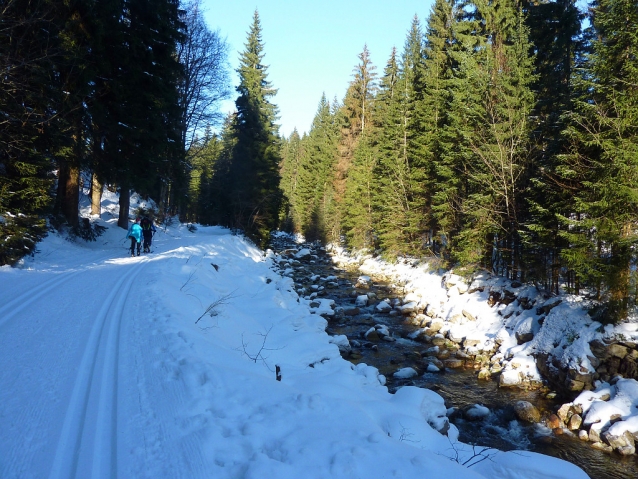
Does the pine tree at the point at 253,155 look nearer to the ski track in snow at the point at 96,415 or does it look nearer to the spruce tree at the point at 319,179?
the spruce tree at the point at 319,179

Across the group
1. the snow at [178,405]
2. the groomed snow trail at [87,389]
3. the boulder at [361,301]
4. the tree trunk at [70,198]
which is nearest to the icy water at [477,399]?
the boulder at [361,301]

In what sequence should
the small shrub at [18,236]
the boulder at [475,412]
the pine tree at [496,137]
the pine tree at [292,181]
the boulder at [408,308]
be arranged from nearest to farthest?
the boulder at [475,412]
the small shrub at [18,236]
the pine tree at [496,137]
the boulder at [408,308]
the pine tree at [292,181]

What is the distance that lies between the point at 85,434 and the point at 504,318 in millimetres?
13664

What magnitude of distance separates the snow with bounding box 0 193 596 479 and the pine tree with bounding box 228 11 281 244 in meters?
16.5

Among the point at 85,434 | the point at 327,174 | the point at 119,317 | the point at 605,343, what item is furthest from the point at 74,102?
the point at 327,174

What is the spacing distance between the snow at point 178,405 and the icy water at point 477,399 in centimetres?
180

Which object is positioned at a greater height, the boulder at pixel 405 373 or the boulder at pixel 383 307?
the boulder at pixel 383 307

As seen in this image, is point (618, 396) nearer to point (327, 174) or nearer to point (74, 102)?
point (74, 102)

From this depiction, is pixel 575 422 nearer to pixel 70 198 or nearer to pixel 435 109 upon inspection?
pixel 435 109

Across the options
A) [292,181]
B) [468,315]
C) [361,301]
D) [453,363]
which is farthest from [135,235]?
[292,181]

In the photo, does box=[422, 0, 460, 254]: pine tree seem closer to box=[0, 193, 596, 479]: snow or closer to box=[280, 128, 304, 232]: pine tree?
box=[0, 193, 596, 479]: snow

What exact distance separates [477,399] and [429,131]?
16497 millimetres

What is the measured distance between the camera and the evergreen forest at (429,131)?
977 cm

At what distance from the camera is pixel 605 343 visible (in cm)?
939
